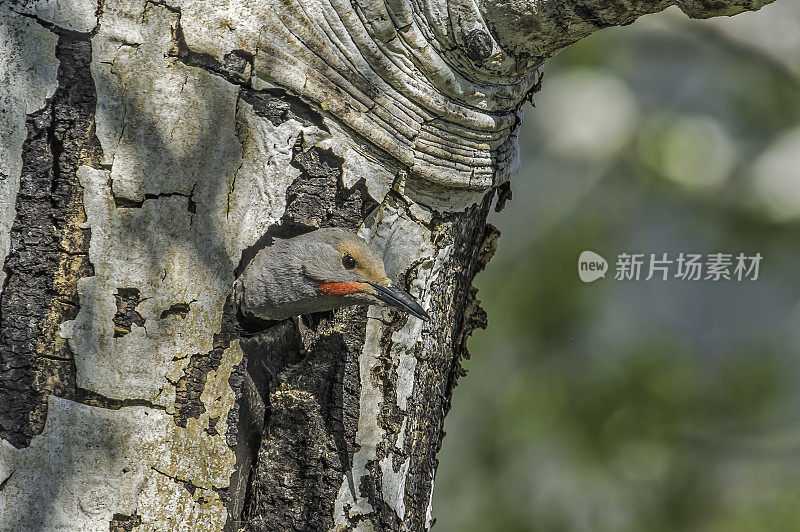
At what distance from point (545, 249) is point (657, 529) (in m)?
2.16

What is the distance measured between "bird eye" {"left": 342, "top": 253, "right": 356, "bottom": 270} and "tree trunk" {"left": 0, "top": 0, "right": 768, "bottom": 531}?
75mm

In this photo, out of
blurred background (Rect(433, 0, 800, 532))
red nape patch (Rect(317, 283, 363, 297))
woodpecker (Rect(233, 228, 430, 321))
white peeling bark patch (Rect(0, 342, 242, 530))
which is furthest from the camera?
blurred background (Rect(433, 0, 800, 532))

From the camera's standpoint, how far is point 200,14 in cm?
169

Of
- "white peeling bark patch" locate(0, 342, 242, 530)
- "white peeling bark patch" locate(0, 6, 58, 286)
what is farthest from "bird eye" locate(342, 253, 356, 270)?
"white peeling bark patch" locate(0, 6, 58, 286)

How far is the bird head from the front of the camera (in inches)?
73.0

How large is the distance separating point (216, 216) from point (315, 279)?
269mm

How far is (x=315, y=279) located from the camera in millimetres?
1883

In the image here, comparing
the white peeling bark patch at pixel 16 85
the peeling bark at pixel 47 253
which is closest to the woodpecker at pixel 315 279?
the peeling bark at pixel 47 253

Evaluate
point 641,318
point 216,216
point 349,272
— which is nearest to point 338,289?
point 349,272

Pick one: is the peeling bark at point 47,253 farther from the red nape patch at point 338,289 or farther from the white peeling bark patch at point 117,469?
the red nape patch at point 338,289

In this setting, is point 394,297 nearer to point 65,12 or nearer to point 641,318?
point 65,12

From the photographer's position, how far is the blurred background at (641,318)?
6270 mm

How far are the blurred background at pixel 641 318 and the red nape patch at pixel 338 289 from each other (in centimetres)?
466

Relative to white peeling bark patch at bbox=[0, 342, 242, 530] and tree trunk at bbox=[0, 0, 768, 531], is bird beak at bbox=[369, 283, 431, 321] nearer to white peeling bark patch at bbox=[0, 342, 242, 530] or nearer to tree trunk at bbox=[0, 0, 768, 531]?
tree trunk at bbox=[0, 0, 768, 531]
